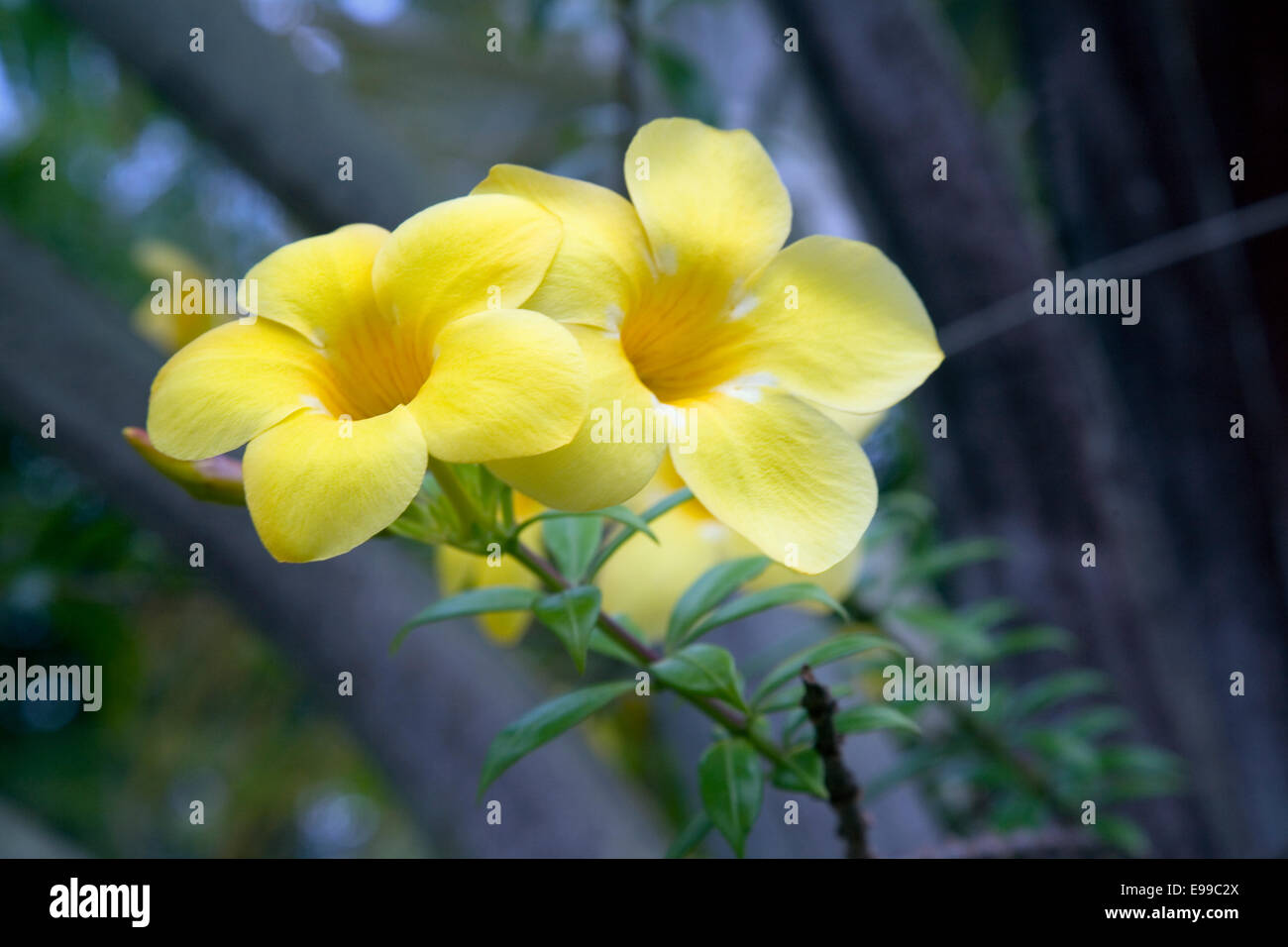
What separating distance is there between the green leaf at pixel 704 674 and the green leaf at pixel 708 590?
31 mm

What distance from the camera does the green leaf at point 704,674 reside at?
25 centimetres

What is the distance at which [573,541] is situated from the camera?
299 mm

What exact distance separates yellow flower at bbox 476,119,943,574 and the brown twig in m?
0.06

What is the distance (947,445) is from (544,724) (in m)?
0.56

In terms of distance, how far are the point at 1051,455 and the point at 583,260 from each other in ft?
2.01

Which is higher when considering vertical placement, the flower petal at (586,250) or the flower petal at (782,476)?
the flower petal at (586,250)

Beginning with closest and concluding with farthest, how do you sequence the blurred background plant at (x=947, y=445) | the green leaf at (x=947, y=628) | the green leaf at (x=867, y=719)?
the green leaf at (x=867, y=719) → the green leaf at (x=947, y=628) → the blurred background plant at (x=947, y=445)

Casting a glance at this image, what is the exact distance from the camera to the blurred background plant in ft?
2.21

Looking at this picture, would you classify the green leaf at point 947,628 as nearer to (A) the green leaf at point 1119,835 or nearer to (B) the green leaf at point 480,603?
(A) the green leaf at point 1119,835

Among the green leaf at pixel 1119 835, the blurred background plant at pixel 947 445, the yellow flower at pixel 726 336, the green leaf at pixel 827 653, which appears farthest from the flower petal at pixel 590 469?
the green leaf at pixel 1119 835

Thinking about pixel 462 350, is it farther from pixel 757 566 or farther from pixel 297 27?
pixel 297 27

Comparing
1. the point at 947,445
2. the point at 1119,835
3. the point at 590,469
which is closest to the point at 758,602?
the point at 590,469

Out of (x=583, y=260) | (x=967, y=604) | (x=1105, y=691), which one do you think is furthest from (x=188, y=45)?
(x=1105, y=691)
